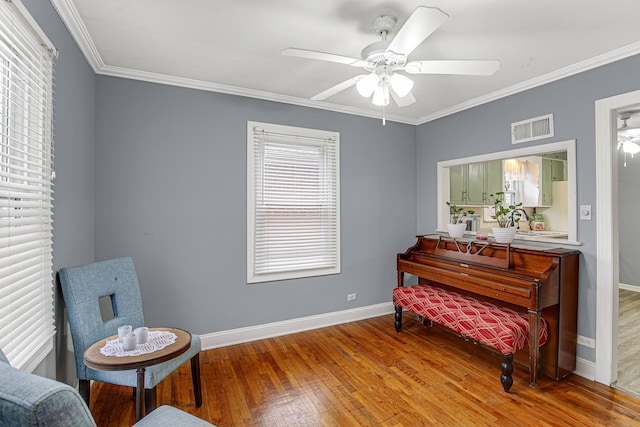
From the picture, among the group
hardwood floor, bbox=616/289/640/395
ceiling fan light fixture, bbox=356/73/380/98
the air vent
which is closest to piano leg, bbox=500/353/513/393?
hardwood floor, bbox=616/289/640/395

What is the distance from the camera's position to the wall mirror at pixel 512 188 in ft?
13.8

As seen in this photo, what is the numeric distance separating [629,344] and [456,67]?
3.35 m

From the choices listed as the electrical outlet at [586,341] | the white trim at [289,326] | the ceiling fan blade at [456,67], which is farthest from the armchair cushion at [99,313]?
the electrical outlet at [586,341]

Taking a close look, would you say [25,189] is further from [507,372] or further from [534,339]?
[534,339]

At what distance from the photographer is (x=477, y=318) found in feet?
Result: 8.89

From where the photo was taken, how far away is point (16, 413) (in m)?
0.63

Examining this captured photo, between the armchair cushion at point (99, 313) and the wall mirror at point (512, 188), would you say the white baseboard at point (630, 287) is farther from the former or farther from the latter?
the armchair cushion at point (99, 313)

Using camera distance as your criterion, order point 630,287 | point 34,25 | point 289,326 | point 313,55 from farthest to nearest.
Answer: point 630,287, point 289,326, point 313,55, point 34,25

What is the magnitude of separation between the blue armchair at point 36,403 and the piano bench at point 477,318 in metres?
2.63

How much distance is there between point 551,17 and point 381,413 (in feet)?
9.22

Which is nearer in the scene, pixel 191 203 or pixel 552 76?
pixel 552 76

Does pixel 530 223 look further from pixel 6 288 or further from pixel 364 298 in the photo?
pixel 6 288

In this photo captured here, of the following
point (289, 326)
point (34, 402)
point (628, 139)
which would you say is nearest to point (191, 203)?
point (289, 326)

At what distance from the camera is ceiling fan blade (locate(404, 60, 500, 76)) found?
187cm
